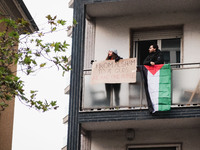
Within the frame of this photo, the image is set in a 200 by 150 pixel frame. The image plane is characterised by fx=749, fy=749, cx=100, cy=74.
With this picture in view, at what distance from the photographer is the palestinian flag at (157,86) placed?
71.2 ft

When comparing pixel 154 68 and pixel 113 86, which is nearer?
pixel 154 68

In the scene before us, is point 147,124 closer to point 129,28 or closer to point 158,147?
point 158,147

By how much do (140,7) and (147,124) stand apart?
388 cm

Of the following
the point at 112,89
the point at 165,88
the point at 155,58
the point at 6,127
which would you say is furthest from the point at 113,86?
the point at 6,127

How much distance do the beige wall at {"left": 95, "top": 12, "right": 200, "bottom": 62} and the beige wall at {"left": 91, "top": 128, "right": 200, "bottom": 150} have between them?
2369 mm

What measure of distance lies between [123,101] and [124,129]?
1163 mm

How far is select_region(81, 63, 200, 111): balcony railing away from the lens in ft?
71.2

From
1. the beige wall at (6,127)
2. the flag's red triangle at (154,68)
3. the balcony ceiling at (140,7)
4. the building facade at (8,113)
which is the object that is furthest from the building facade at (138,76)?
the beige wall at (6,127)

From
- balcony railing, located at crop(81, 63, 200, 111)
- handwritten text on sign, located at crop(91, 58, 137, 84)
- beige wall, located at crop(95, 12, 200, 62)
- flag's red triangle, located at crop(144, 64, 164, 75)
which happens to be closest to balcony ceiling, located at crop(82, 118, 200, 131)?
balcony railing, located at crop(81, 63, 200, 111)

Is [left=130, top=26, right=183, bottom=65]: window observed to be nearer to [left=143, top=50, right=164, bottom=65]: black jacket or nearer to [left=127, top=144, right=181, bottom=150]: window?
[left=143, top=50, right=164, bottom=65]: black jacket

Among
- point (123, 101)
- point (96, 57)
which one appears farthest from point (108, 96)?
point (96, 57)

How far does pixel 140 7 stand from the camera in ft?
78.2

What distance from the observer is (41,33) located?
17875mm

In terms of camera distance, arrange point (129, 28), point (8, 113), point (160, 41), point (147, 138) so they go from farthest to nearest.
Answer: point (8, 113)
point (129, 28)
point (160, 41)
point (147, 138)
